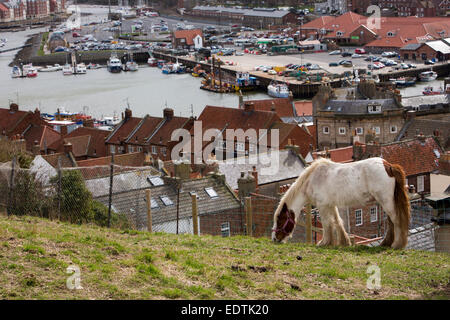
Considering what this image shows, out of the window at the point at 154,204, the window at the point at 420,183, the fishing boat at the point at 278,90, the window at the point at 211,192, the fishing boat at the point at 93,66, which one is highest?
the window at the point at 154,204

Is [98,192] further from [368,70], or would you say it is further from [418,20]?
[418,20]

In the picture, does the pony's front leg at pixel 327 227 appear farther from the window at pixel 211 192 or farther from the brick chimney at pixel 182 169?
the brick chimney at pixel 182 169

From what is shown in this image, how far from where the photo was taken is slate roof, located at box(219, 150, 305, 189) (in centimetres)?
3036

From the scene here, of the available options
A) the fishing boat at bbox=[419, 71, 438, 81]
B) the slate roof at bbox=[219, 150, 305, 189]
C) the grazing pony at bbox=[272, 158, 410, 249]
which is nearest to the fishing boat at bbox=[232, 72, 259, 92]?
the fishing boat at bbox=[419, 71, 438, 81]

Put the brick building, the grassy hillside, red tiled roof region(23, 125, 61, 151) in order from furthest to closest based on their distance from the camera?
red tiled roof region(23, 125, 61, 151) → the brick building → the grassy hillside

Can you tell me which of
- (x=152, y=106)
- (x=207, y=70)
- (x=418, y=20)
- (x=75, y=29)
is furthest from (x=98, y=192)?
(x=75, y=29)

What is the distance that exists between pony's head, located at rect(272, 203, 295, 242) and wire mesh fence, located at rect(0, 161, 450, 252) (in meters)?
1.36

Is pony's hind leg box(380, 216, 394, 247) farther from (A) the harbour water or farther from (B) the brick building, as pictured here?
(A) the harbour water

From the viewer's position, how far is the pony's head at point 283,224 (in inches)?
563

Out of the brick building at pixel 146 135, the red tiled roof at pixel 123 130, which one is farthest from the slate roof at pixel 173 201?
the red tiled roof at pixel 123 130

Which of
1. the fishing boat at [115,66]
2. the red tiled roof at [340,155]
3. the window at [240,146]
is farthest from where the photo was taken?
the fishing boat at [115,66]

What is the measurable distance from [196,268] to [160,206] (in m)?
10.7
